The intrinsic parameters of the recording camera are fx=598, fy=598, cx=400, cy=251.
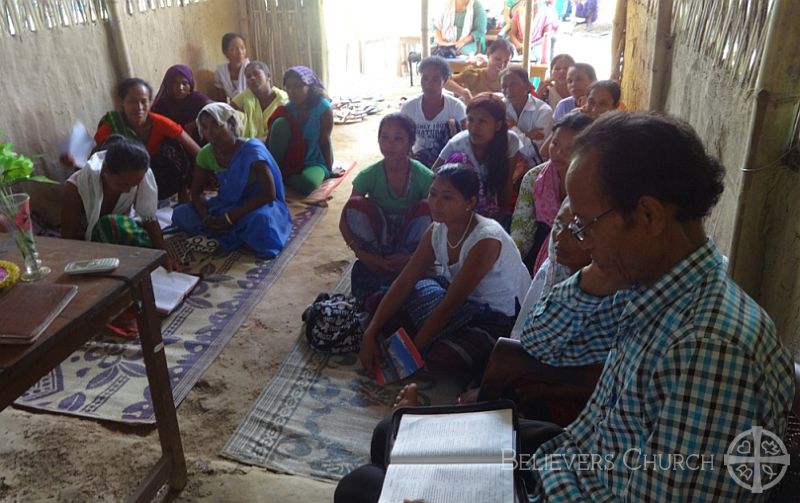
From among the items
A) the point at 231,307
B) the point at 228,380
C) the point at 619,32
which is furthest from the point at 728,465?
the point at 619,32

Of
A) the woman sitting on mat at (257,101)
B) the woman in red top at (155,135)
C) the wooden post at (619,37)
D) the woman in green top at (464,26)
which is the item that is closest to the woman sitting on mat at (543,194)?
the woman in red top at (155,135)

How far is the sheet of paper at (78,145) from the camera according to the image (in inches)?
154

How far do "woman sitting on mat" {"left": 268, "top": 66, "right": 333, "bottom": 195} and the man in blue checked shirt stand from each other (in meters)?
3.78

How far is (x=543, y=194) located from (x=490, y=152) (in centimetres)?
82

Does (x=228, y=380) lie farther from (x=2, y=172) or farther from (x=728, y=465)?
(x=728, y=465)

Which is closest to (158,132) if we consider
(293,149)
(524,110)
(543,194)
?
(293,149)

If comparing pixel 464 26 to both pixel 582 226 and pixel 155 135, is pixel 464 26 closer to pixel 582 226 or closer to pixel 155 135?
pixel 155 135

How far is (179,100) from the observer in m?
4.68

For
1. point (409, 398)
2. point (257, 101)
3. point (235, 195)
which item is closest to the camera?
point (409, 398)

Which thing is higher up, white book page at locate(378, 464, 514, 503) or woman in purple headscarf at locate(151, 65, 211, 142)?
woman in purple headscarf at locate(151, 65, 211, 142)

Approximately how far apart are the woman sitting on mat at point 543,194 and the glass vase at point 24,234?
68.8 inches

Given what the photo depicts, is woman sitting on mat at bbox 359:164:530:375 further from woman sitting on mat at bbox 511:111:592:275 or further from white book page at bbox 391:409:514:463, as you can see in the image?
white book page at bbox 391:409:514:463

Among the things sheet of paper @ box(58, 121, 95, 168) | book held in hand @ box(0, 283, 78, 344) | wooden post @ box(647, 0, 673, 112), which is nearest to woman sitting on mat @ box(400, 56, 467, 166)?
wooden post @ box(647, 0, 673, 112)

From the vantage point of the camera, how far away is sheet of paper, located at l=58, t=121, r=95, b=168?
392 cm
